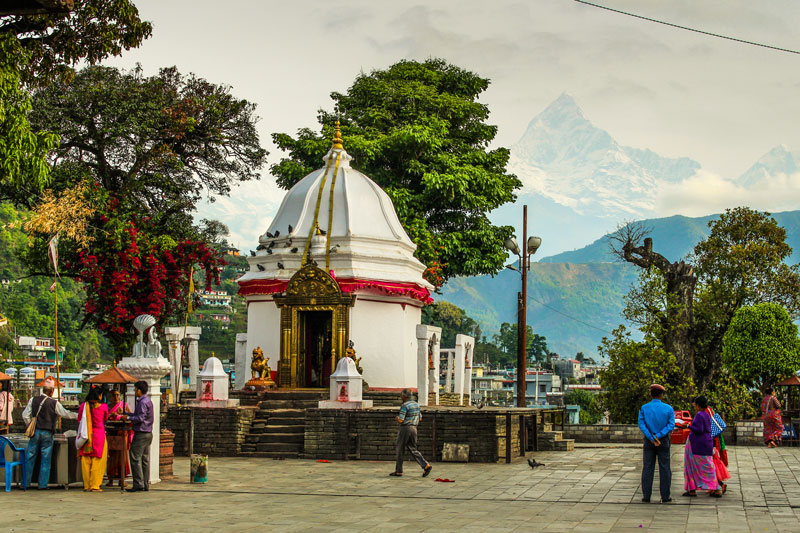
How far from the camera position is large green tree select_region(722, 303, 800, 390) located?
30.3m

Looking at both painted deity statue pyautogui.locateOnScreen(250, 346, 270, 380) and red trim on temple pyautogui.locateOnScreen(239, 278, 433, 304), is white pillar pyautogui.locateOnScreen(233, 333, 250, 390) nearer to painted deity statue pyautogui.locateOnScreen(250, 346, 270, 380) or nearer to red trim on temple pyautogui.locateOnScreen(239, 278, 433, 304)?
red trim on temple pyautogui.locateOnScreen(239, 278, 433, 304)

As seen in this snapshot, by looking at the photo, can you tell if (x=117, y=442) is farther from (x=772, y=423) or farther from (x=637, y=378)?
(x=637, y=378)

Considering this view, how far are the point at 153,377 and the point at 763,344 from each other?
21808 millimetres

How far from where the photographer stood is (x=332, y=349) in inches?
894

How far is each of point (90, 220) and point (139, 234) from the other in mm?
1398

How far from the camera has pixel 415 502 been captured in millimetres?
12477

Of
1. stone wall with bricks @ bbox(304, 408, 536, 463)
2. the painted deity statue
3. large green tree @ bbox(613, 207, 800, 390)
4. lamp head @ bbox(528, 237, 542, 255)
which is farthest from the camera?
large green tree @ bbox(613, 207, 800, 390)

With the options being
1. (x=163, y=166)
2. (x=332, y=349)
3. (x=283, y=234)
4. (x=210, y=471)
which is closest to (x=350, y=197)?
(x=283, y=234)

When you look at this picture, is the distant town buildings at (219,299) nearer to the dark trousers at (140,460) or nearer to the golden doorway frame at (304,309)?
the golden doorway frame at (304,309)

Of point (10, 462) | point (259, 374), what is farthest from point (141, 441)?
point (259, 374)

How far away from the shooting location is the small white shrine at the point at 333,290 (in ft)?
75.2

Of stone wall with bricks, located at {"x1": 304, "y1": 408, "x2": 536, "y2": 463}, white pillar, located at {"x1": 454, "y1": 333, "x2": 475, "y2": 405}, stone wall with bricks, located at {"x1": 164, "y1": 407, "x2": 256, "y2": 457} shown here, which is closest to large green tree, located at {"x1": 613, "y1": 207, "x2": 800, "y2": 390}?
A: white pillar, located at {"x1": 454, "y1": 333, "x2": 475, "y2": 405}

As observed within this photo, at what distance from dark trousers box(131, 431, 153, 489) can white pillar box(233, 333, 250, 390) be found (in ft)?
34.3

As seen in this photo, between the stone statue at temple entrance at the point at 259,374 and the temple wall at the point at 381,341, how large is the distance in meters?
2.18
